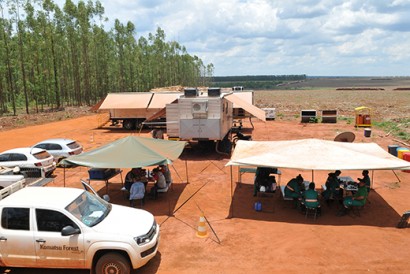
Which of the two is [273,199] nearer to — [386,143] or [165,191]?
[165,191]

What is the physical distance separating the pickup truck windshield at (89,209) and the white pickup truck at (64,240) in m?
0.03

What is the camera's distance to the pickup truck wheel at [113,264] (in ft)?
23.8

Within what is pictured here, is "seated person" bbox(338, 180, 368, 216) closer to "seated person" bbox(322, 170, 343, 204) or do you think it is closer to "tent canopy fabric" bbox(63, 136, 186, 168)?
"seated person" bbox(322, 170, 343, 204)

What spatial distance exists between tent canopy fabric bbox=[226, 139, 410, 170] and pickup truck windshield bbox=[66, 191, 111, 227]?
4.32 meters

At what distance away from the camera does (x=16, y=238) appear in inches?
289

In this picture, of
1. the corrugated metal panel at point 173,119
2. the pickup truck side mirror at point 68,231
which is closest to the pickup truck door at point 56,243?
the pickup truck side mirror at point 68,231

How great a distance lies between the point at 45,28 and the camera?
46.8 m

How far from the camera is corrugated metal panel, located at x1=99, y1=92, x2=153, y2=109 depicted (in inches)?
1147

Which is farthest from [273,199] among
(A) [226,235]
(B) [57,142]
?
(B) [57,142]

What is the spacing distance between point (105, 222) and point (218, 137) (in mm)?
11825

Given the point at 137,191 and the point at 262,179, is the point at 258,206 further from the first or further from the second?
the point at 137,191

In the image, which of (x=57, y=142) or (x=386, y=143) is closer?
(x=57, y=142)

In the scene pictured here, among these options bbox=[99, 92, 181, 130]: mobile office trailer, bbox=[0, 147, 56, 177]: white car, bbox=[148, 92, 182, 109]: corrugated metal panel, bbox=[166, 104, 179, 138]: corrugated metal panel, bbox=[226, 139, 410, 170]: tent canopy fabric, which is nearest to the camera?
bbox=[226, 139, 410, 170]: tent canopy fabric

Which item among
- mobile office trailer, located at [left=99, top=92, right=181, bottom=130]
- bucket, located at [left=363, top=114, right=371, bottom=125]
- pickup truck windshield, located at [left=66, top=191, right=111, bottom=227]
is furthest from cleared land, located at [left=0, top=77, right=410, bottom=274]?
bucket, located at [left=363, top=114, right=371, bottom=125]
